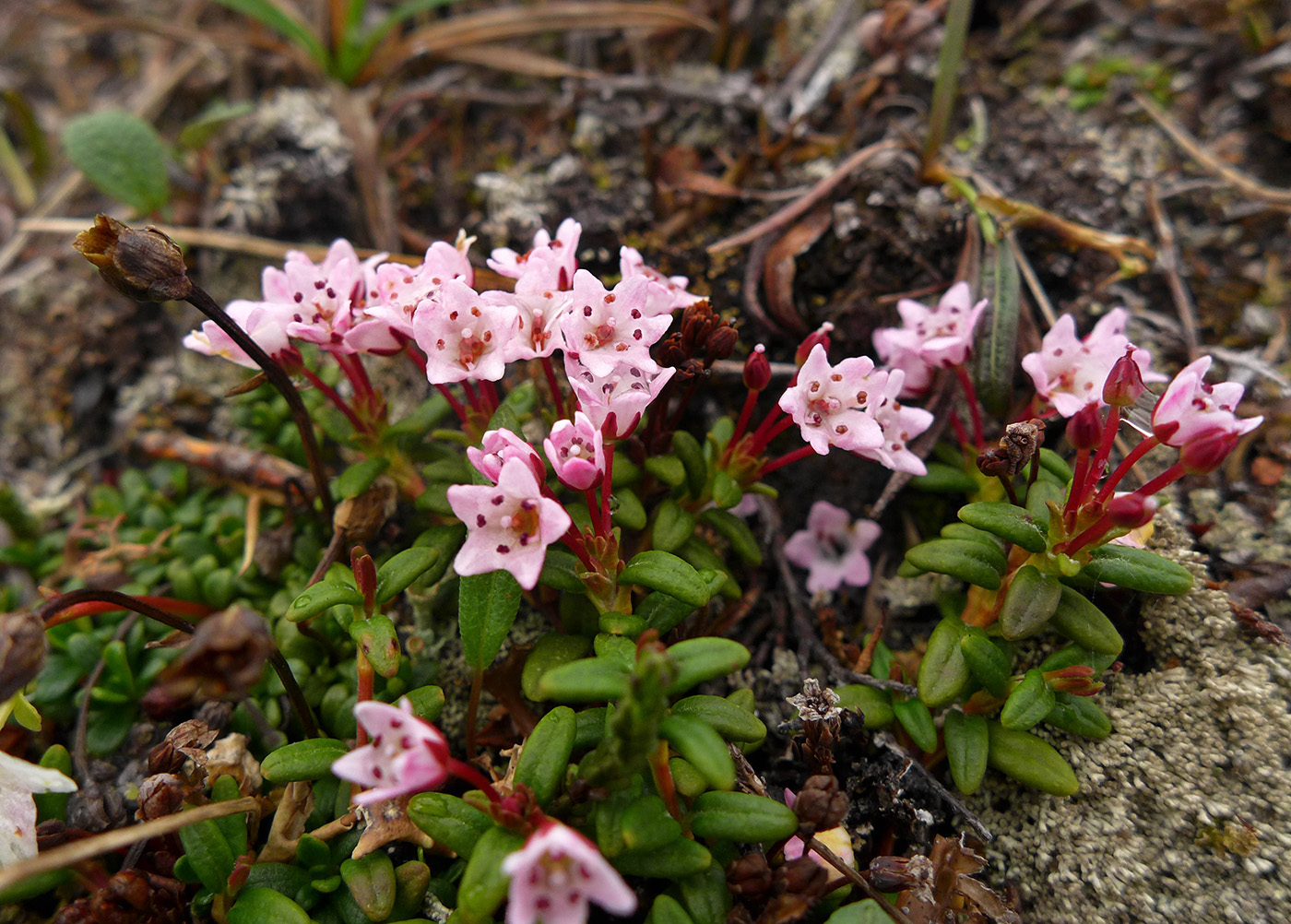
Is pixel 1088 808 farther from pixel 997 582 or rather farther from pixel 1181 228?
pixel 1181 228

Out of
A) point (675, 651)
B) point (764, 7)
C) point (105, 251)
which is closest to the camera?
point (675, 651)

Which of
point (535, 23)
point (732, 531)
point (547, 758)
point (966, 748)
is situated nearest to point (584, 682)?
point (547, 758)

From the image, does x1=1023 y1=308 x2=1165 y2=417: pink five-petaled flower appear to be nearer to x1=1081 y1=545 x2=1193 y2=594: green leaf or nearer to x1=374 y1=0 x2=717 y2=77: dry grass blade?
x1=1081 y1=545 x2=1193 y2=594: green leaf

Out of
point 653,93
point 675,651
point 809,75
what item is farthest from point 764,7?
point 675,651

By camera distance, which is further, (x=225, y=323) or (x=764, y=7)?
(x=764, y=7)

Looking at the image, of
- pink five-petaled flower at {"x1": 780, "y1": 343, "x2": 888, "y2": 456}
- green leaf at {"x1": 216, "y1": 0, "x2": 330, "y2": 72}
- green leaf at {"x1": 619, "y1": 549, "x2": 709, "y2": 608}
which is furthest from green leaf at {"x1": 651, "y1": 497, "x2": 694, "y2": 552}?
green leaf at {"x1": 216, "y1": 0, "x2": 330, "y2": 72}

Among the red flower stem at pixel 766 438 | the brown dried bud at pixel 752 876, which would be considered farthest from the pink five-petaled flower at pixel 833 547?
the brown dried bud at pixel 752 876

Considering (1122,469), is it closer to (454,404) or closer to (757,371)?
(757,371)
